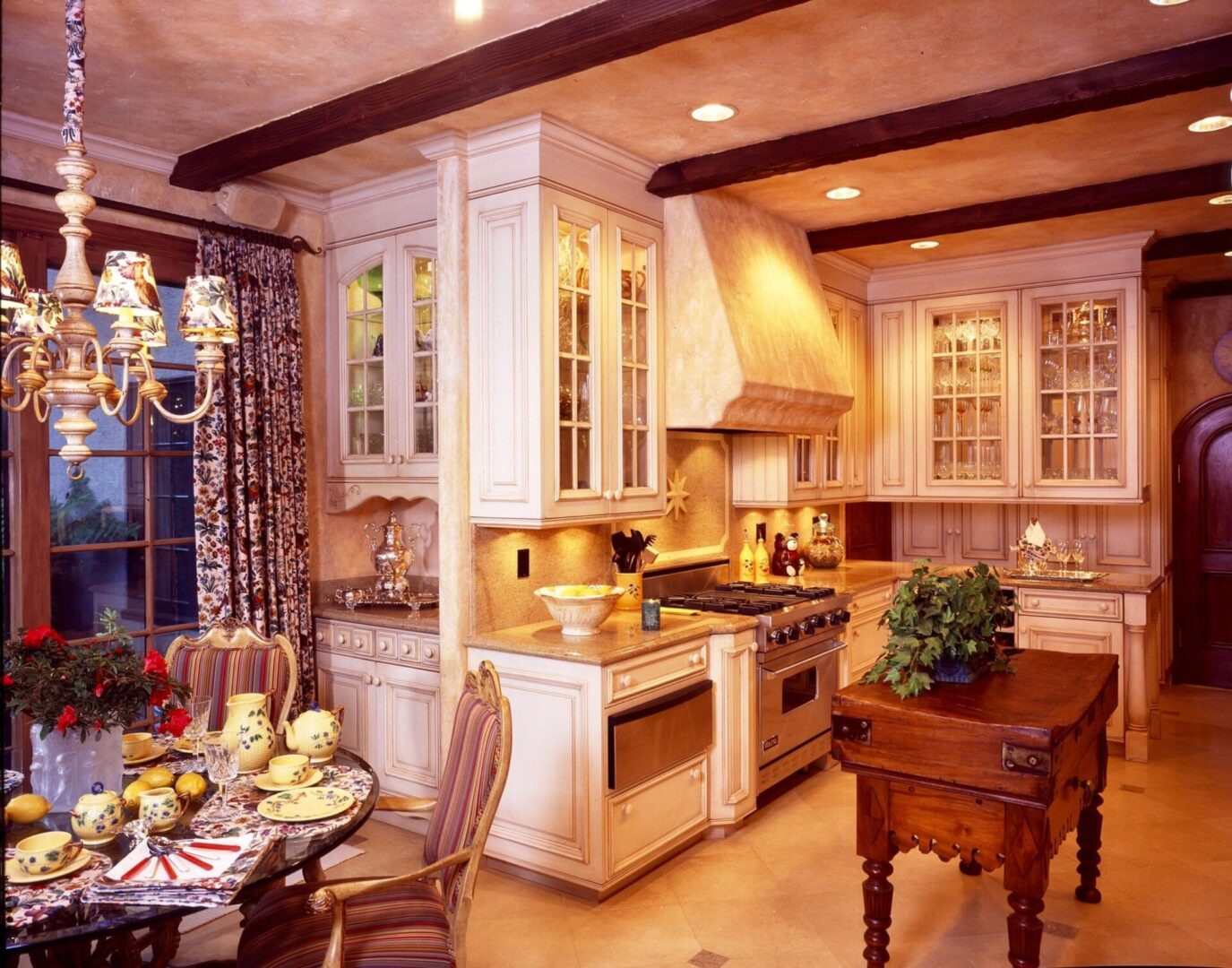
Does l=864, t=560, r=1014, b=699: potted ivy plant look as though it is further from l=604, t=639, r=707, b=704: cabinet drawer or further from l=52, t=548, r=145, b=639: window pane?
l=52, t=548, r=145, b=639: window pane

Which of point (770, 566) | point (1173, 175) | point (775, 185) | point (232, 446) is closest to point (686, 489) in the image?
point (770, 566)

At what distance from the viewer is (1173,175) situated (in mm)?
4344

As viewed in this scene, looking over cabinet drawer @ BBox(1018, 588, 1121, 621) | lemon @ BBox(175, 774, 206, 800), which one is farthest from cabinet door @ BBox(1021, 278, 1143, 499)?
lemon @ BBox(175, 774, 206, 800)

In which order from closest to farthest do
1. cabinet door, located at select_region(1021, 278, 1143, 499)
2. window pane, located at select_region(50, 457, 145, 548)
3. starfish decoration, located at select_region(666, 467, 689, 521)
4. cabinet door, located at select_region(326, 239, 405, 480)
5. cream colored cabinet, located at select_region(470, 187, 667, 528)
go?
1. cream colored cabinet, located at select_region(470, 187, 667, 528)
2. window pane, located at select_region(50, 457, 145, 548)
3. cabinet door, located at select_region(326, 239, 405, 480)
4. starfish decoration, located at select_region(666, 467, 689, 521)
5. cabinet door, located at select_region(1021, 278, 1143, 499)

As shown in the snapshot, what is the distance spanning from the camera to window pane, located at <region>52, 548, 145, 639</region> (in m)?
3.79

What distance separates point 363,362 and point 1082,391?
4150mm

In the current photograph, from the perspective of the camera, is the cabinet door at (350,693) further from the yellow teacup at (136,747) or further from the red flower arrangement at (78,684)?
the red flower arrangement at (78,684)

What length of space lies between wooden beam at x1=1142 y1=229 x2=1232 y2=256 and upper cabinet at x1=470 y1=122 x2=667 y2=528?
3421 mm

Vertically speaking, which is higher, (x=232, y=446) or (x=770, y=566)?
(x=232, y=446)

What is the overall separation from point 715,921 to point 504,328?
2320 mm

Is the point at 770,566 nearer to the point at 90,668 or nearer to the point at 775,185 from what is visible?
the point at 775,185

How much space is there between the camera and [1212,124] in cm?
374

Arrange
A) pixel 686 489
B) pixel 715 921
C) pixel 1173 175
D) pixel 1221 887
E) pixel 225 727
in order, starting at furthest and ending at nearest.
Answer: pixel 686 489
pixel 1173 175
pixel 1221 887
pixel 715 921
pixel 225 727

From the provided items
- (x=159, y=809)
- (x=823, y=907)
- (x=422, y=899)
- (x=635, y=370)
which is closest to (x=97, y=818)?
(x=159, y=809)
